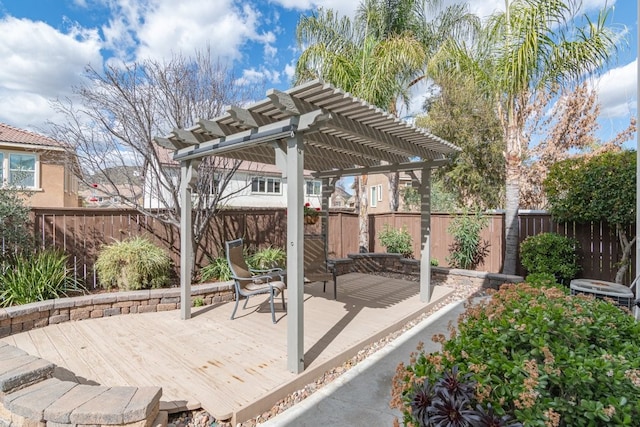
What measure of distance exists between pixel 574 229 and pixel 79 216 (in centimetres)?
913

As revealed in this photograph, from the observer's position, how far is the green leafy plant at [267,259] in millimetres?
6570

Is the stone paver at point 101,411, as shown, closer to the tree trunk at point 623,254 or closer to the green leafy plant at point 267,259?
the green leafy plant at point 267,259

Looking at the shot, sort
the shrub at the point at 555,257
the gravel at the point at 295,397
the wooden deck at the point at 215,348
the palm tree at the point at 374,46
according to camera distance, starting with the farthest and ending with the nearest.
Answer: the palm tree at the point at 374,46, the shrub at the point at 555,257, the wooden deck at the point at 215,348, the gravel at the point at 295,397

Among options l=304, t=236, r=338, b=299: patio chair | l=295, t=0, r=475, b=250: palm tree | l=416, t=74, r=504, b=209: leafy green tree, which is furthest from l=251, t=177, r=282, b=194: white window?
l=304, t=236, r=338, b=299: patio chair

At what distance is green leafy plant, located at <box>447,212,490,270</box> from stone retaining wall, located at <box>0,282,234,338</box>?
558 cm

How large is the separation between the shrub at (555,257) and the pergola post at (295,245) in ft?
17.0

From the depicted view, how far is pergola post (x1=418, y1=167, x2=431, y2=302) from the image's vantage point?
18.4 ft

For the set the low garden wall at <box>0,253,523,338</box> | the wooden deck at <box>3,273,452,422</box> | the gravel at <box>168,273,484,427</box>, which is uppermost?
the low garden wall at <box>0,253,523,338</box>

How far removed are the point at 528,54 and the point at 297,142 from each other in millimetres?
5179

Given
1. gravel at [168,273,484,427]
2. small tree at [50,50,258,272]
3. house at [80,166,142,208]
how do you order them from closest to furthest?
gravel at [168,273,484,427] → small tree at [50,50,258,272] → house at [80,166,142,208]

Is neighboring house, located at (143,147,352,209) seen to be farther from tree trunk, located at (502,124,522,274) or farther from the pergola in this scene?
tree trunk, located at (502,124,522,274)

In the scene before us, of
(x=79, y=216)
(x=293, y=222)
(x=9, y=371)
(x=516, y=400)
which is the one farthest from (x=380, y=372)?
(x=79, y=216)

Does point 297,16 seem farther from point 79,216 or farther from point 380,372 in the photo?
point 380,372

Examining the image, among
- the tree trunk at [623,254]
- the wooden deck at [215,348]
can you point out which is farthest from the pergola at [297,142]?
the tree trunk at [623,254]
